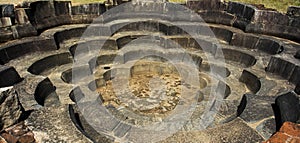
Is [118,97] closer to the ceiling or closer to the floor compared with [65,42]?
closer to the floor

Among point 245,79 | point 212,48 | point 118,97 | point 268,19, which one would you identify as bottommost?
point 118,97

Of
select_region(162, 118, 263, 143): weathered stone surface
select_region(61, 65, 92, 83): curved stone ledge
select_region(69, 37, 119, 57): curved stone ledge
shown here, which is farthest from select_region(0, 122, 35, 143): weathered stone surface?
select_region(69, 37, 119, 57): curved stone ledge

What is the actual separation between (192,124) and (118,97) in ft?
9.53

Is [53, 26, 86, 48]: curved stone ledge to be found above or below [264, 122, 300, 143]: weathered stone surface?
above

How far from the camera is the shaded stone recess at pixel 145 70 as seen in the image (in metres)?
4.10

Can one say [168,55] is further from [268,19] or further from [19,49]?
[19,49]

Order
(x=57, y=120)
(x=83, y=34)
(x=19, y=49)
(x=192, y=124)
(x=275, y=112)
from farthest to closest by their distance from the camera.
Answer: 1. (x=83, y=34)
2. (x=19, y=49)
3. (x=192, y=124)
4. (x=275, y=112)
5. (x=57, y=120)

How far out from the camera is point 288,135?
319 cm

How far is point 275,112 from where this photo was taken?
489 centimetres

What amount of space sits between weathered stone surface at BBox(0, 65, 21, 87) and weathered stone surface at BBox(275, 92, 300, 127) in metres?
6.33

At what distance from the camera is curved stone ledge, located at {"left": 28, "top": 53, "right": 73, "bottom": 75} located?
782 centimetres

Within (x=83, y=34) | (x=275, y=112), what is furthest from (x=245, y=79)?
(x=83, y=34)

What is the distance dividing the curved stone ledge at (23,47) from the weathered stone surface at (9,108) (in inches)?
184

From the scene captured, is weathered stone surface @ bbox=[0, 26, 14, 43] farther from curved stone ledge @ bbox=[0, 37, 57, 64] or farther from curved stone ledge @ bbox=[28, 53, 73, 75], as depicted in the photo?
curved stone ledge @ bbox=[28, 53, 73, 75]
